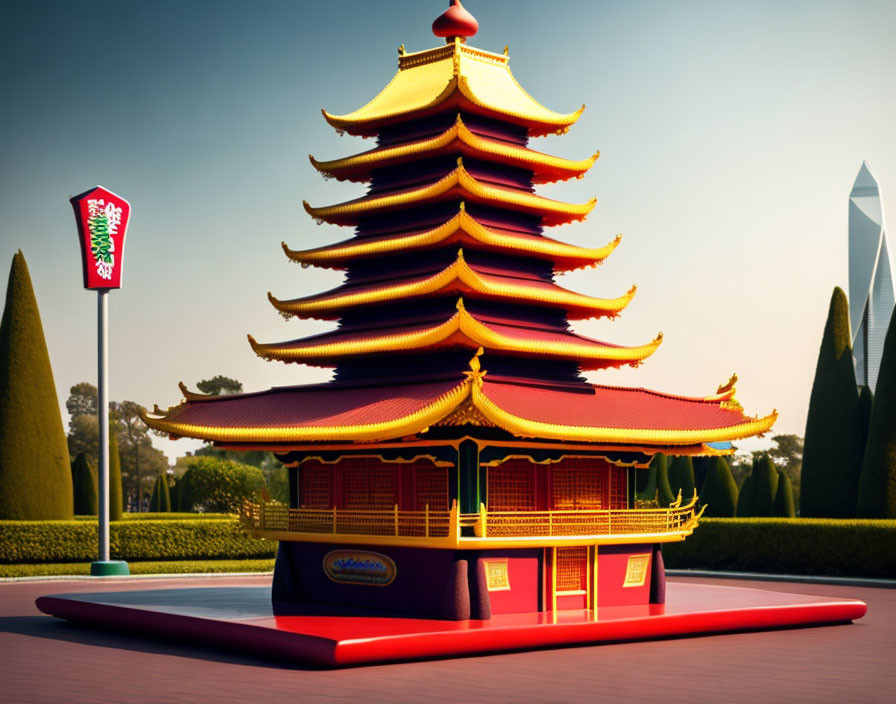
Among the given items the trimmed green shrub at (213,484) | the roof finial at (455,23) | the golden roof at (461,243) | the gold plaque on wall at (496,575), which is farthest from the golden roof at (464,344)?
the trimmed green shrub at (213,484)

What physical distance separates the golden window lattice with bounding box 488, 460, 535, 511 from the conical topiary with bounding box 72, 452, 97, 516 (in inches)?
1390

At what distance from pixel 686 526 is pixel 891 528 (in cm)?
1355

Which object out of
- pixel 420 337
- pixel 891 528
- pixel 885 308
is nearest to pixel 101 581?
pixel 420 337

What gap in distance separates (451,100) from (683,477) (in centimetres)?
3058

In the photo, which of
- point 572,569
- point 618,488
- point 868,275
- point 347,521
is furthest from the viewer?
point 868,275

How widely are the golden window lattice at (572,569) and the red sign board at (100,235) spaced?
20032mm

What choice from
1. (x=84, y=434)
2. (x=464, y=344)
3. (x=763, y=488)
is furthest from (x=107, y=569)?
(x=84, y=434)

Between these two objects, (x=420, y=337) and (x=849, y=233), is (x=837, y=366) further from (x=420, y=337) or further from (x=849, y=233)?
(x=849, y=233)

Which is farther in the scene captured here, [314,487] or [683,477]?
[683,477]

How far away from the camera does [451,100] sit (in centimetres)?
2977

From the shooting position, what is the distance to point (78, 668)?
20438 mm

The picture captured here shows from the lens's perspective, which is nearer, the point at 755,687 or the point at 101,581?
the point at 755,687

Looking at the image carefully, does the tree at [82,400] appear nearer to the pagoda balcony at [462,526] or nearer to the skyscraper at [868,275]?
the skyscraper at [868,275]

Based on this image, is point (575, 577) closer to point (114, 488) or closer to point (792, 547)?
point (792, 547)
